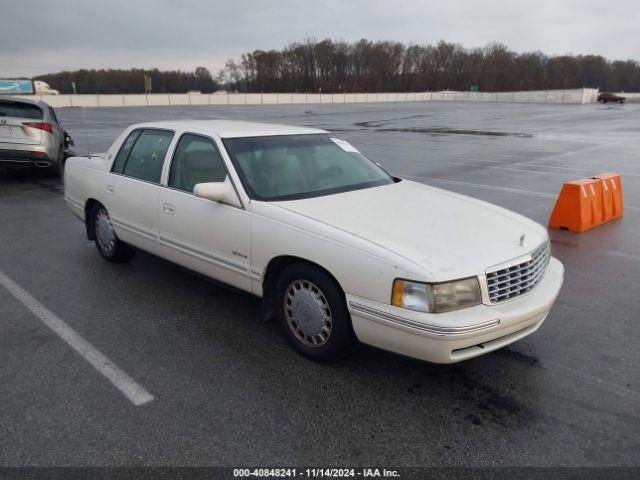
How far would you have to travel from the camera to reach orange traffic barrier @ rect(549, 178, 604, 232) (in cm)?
743

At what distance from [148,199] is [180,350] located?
1.59 meters

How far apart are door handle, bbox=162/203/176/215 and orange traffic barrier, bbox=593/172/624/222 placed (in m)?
6.48

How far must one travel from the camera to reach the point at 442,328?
9.73 ft

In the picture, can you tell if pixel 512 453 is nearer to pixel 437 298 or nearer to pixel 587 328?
pixel 437 298

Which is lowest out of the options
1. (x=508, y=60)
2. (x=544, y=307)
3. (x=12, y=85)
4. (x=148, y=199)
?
(x=544, y=307)

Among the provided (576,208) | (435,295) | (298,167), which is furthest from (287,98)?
(435,295)

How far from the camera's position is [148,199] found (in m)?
4.82

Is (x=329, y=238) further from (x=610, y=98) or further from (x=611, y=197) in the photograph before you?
(x=610, y=98)

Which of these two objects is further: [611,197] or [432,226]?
[611,197]

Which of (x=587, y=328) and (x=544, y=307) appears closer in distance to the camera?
(x=544, y=307)

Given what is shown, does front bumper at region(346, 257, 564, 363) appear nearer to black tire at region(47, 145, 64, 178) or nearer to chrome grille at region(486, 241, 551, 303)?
chrome grille at region(486, 241, 551, 303)

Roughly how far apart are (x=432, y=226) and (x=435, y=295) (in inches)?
28.0

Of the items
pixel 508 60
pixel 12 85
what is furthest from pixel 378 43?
pixel 12 85

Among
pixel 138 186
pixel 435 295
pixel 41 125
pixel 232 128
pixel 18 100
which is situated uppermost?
pixel 18 100
